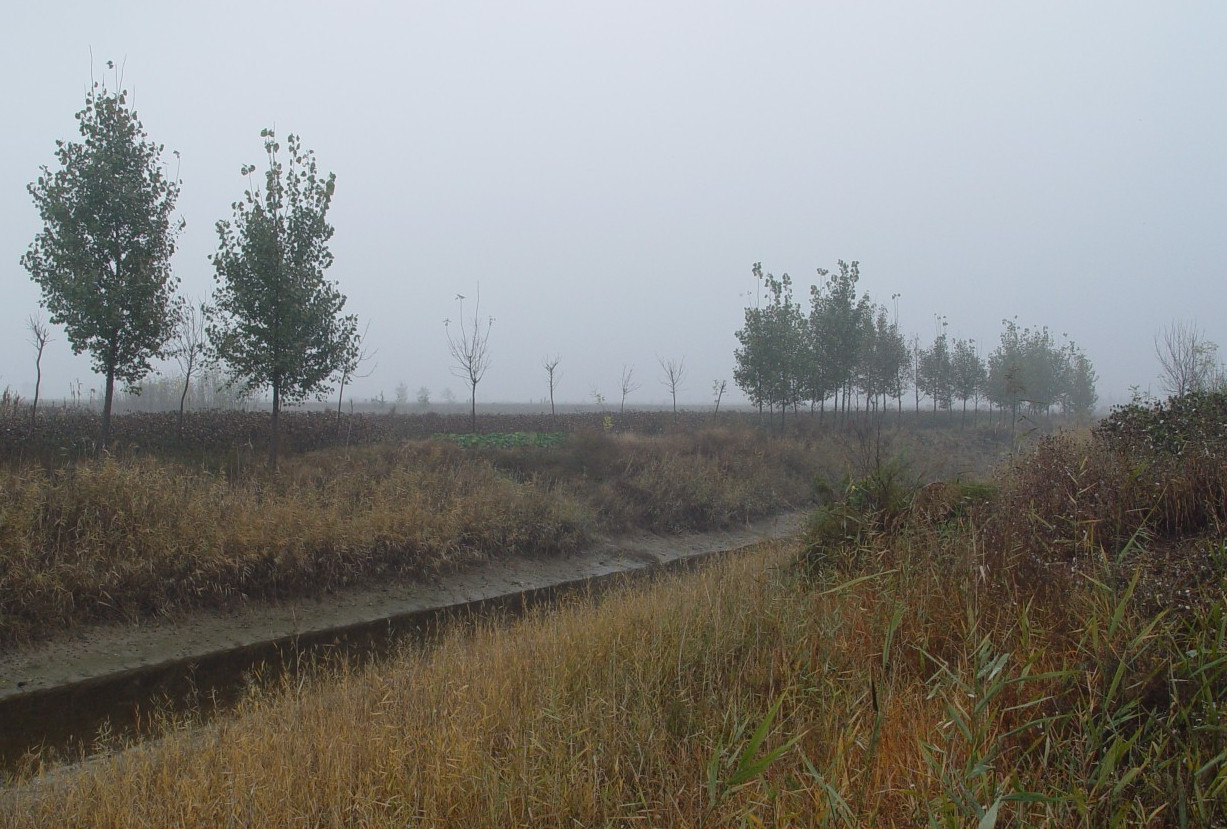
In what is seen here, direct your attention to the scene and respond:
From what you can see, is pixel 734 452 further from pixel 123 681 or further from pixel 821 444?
pixel 123 681

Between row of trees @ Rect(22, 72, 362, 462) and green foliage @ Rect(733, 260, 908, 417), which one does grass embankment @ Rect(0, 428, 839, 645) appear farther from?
green foliage @ Rect(733, 260, 908, 417)

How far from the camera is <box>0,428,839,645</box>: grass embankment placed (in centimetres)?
894

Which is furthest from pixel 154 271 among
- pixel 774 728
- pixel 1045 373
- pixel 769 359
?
pixel 1045 373

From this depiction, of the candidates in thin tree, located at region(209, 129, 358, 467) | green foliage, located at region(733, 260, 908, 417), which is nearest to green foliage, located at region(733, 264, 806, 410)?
Result: green foliage, located at region(733, 260, 908, 417)

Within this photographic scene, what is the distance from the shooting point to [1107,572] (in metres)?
3.47

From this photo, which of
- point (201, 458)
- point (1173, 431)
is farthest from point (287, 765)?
point (201, 458)

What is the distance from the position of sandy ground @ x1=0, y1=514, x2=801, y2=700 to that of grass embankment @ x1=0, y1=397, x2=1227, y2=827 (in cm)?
337

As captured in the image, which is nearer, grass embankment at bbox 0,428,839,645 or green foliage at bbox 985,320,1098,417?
grass embankment at bbox 0,428,839,645

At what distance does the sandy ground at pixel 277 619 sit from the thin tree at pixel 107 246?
6.15m

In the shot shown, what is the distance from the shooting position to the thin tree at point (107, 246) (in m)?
13.4

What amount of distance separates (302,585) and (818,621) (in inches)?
334

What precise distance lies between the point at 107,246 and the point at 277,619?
9.09 metres

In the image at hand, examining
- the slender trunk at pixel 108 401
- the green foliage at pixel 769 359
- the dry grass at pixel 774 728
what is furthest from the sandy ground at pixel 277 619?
the green foliage at pixel 769 359

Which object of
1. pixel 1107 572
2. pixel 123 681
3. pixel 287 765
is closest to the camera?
pixel 1107 572
